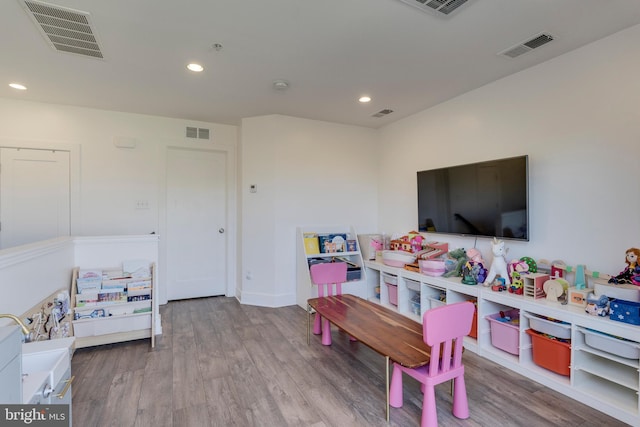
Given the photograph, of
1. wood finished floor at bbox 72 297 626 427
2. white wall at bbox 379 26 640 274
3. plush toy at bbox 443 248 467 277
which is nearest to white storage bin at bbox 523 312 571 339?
wood finished floor at bbox 72 297 626 427

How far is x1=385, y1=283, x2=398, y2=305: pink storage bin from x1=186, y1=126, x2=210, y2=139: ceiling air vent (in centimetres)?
317

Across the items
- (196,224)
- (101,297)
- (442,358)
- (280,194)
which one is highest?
(280,194)

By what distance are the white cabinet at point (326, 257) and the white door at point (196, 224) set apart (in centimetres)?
123

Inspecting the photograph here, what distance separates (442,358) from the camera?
187 centimetres

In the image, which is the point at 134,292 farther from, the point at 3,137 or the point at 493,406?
the point at 493,406

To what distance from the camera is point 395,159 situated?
4.38m

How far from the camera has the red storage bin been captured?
7.13ft

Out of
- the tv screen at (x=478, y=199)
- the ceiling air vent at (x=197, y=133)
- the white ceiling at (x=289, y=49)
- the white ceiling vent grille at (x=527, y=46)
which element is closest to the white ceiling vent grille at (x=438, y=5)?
the white ceiling at (x=289, y=49)

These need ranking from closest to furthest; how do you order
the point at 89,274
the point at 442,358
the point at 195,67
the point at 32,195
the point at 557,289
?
the point at 442,358, the point at 557,289, the point at 195,67, the point at 89,274, the point at 32,195

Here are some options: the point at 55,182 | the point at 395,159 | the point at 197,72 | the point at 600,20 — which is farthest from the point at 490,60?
the point at 55,182

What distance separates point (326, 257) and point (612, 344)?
282cm

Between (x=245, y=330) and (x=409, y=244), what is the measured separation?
2076 millimetres

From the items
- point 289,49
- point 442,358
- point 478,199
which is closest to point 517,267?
point 478,199

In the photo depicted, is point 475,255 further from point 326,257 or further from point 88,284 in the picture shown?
point 88,284
